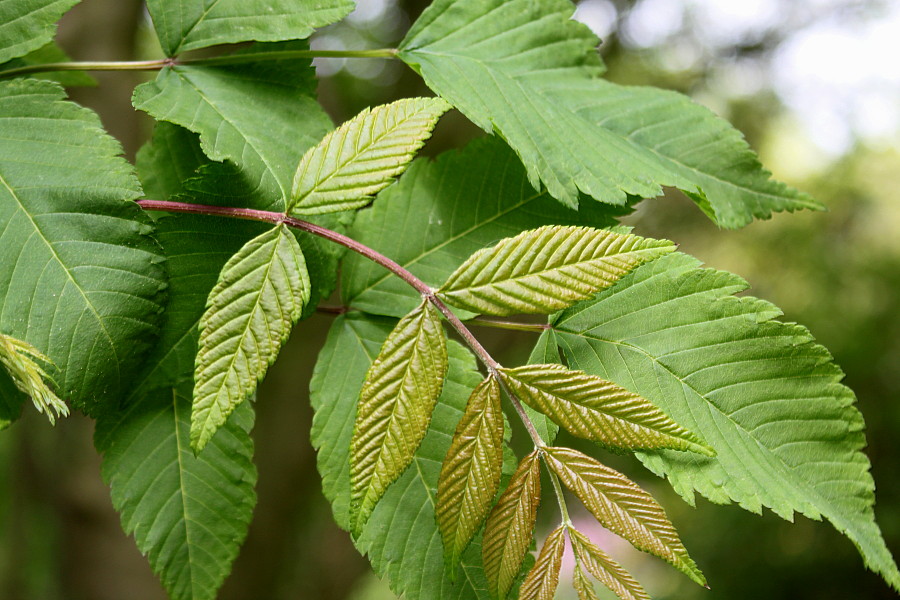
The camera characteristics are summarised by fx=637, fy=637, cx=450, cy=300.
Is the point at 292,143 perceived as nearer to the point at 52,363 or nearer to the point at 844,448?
the point at 52,363

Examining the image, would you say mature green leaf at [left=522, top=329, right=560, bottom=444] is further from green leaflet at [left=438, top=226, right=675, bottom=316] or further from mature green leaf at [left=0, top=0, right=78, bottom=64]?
mature green leaf at [left=0, top=0, right=78, bottom=64]

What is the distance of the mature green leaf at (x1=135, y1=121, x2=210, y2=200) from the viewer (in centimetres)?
59

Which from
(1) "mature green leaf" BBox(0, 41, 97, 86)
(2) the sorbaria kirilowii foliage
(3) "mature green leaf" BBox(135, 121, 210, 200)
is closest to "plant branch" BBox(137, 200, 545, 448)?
(2) the sorbaria kirilowii foliage

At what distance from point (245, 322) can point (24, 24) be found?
13.2 inches

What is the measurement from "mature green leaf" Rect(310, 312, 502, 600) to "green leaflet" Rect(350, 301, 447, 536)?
95 millimetres

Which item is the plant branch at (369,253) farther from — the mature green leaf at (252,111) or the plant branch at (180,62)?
the plant branch at (180,62)

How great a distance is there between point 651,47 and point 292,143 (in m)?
4.15

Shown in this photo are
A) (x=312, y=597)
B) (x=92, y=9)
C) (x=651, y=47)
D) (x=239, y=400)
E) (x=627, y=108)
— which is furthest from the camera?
(x=651, y=47)

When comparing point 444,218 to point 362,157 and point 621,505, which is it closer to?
point 362,157

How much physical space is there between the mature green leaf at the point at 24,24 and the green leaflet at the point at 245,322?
0.28 m

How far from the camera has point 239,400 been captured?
1.29 ft

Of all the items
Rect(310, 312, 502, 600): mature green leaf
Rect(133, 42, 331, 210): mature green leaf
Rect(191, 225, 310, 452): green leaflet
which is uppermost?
Rect(133, 42, 331, 210): mature green leaf

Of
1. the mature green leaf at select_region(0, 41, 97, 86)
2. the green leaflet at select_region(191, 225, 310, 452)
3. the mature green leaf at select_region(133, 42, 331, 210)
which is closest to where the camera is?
the green leaflet at select_region(191, 225, 310, 452)

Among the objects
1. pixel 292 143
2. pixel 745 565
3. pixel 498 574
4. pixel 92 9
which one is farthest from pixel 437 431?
pixel 745 565
